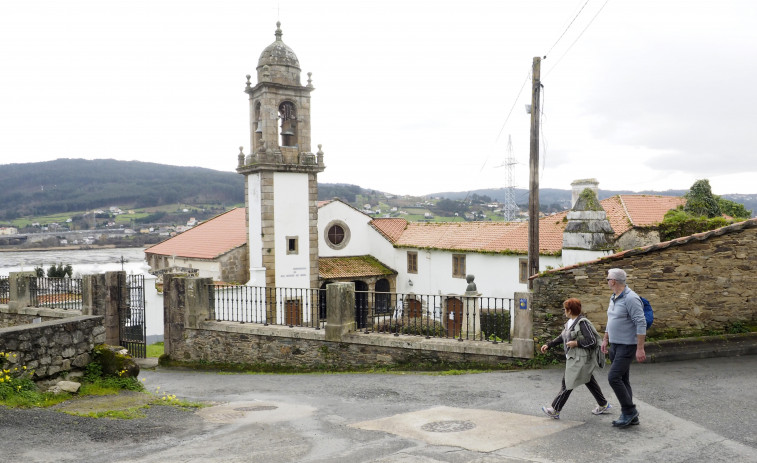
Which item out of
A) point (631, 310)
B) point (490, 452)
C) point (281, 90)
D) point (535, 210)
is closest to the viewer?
point (490, 452)

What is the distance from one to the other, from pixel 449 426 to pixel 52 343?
5.67 metres

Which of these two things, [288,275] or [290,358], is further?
[288,275]

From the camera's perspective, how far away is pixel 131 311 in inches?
626

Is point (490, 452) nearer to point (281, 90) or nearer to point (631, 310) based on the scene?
point (631, 310)

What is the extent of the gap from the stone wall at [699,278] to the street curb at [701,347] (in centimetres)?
25

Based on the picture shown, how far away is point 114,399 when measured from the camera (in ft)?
25.6

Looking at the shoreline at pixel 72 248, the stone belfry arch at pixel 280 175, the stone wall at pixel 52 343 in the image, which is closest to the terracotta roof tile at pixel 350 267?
the stone belfry arch at pixel 280 175

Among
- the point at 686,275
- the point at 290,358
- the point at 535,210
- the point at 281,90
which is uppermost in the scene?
the point at 281,90

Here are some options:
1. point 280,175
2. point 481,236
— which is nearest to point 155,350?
point 280,175

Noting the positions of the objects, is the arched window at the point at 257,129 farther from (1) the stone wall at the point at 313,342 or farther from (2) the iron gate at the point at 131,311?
(1) the stone wall at the point at 313,342

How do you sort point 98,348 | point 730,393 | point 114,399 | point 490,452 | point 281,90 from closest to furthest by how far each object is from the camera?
point 490,452
point 730,393
point 114,399
point 98,348
point 281,90

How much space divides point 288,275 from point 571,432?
2076cm

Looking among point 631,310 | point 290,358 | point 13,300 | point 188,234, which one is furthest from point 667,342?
point 188,234

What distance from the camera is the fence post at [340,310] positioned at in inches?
464
